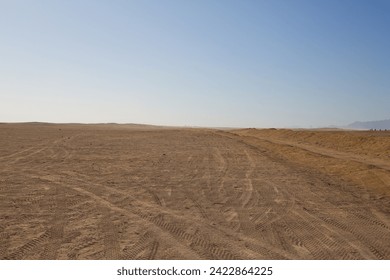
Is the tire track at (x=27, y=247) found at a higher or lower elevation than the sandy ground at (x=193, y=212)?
Answer: lower

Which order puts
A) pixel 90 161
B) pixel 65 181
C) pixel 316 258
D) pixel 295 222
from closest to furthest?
pixel 316 258
pixel 295 222
pixel 65 181
pixel 90 161

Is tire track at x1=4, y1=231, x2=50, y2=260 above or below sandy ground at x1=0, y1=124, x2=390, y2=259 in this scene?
below

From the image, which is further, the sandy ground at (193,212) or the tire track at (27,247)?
the sandy ground at (193,212)

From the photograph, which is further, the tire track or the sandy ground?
the sandy ground

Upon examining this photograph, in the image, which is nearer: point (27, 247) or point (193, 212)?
point (27, 247)

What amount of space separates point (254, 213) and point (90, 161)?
35.7 ft

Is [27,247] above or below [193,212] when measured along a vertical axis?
below

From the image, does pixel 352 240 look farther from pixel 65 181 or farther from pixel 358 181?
pixel 65 181
